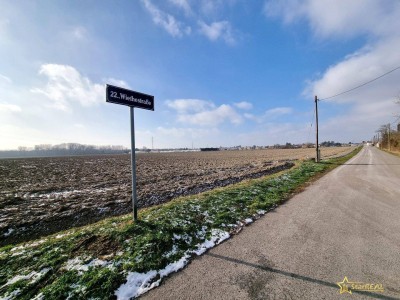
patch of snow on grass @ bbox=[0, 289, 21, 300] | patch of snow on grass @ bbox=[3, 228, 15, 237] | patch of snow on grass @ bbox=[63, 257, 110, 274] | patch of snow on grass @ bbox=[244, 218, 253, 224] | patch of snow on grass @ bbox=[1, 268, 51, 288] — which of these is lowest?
patch of snow on grass @ bbox=[3, 228, 15, 237]

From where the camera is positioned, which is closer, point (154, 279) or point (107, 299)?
point (107, 299)

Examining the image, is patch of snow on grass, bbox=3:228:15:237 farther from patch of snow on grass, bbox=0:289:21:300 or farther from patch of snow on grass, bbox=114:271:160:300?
patch of snow on grass, bbox=114:271:160:300

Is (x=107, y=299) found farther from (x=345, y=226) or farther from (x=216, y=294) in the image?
(x=345, y=226)

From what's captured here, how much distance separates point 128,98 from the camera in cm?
501

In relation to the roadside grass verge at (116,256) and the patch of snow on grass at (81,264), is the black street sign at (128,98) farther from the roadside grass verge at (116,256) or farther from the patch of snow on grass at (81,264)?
the patch of snow on grass at (81,264)

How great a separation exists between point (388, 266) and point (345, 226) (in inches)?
69.5

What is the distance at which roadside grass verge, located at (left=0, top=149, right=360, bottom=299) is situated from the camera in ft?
10.1

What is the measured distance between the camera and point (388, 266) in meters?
3.30

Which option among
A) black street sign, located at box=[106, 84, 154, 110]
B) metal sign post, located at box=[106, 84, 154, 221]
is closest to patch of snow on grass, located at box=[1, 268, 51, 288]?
metal sign post, located at box=[106, 84, 154, 221]

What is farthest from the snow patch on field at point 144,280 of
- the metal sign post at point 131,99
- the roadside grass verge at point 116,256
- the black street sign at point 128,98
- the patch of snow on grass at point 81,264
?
the black street sign at point 128,98

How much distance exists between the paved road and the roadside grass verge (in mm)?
354

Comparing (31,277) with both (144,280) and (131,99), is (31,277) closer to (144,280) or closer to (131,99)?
(144,280)

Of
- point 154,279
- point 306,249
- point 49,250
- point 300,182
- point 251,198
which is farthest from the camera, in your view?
point 300,182

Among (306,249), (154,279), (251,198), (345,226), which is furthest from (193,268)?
(251,198)
